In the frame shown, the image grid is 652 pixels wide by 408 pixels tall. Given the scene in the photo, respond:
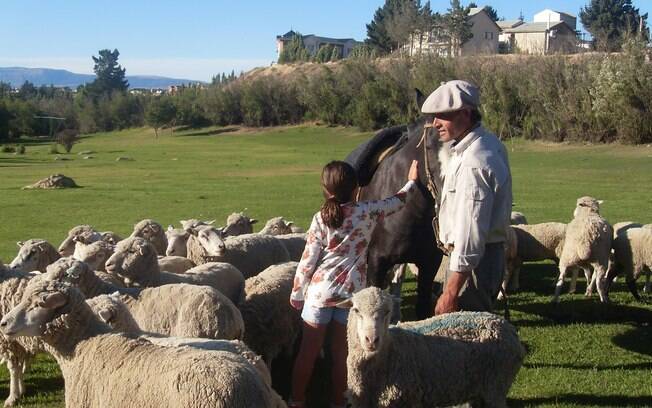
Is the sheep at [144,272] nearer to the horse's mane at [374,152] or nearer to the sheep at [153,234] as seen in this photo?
the horse's mane at [374,152]

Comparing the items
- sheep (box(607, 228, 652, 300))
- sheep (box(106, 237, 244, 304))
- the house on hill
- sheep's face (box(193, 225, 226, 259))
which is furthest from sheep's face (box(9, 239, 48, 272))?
the house on hill

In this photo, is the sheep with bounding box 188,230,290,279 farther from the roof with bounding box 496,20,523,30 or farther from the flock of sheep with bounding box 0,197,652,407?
the roof with bounding box 496,20,523,30

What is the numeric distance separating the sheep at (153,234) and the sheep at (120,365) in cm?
548

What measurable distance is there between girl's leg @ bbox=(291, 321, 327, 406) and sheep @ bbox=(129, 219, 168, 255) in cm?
521

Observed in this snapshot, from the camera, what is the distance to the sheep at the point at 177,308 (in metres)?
6.50

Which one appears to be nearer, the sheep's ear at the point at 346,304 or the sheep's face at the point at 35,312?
the sheep's face at the point at 35,312

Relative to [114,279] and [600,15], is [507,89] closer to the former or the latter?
[114,279]

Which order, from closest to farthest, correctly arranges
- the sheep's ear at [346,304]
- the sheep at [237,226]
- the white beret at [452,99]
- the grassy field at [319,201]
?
1. the white beret at [452,99]
2. the sheep's ear at [346,304]
3. the grassy field at [319,201]
4. the sheep at [237,226]

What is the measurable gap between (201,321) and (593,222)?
6.37 meters

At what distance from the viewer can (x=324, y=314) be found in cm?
616

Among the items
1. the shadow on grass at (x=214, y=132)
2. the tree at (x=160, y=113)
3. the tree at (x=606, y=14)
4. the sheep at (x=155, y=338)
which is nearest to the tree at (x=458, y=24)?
the tree at (x=606, y=14)

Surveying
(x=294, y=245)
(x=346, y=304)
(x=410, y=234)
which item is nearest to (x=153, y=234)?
(x=294, y=245)

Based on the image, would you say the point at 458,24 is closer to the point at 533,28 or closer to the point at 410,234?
the point at 533,28

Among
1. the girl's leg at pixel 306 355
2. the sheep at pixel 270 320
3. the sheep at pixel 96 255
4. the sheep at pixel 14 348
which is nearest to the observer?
the girl's leg at pixel 306 355
